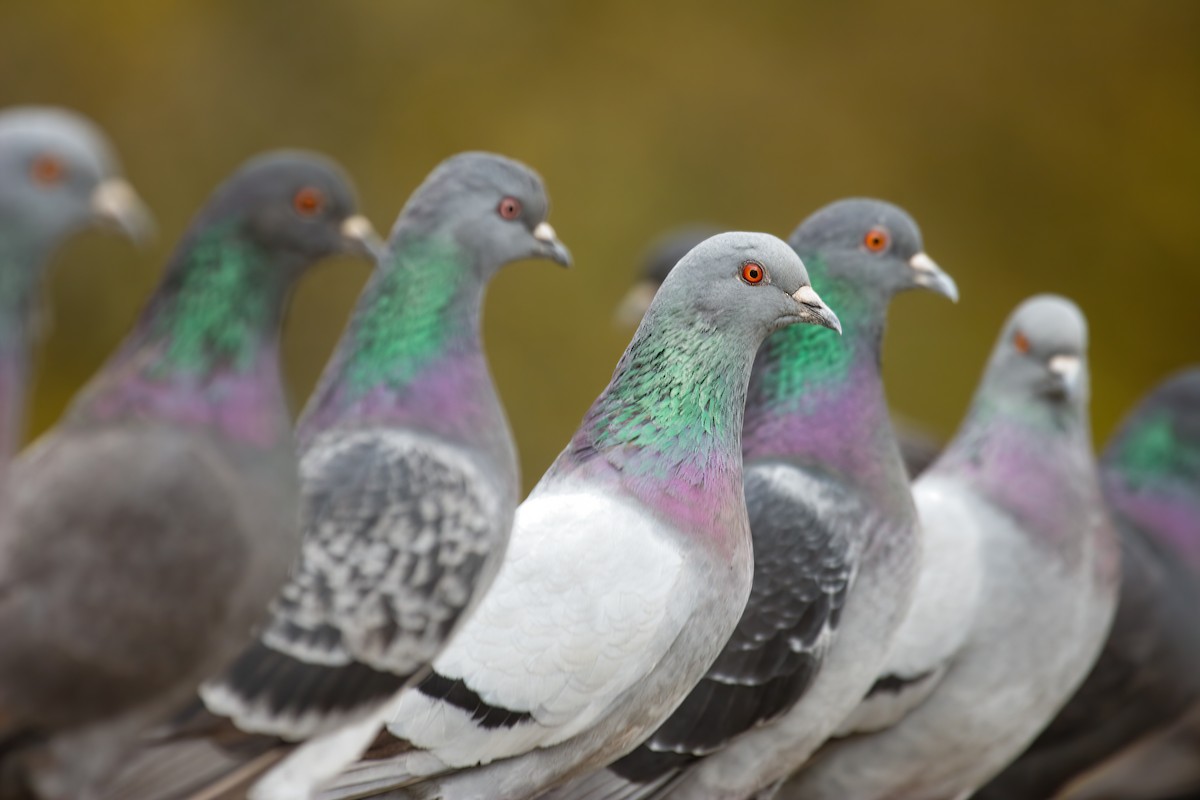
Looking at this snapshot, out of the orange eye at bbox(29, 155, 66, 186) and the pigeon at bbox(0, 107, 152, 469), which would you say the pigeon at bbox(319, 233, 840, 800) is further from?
the orange eye at bbox(29, 155, 66, 186)

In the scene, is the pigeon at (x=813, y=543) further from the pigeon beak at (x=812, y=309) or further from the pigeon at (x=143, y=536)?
the pigeon at (x=143, y=536)

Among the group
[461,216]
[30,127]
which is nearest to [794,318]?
[461,216]

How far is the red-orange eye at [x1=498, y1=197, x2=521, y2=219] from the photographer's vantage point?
15.8 feet

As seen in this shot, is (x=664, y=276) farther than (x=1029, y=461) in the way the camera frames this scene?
Yes

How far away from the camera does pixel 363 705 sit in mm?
4070

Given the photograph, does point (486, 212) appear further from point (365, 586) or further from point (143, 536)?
point (143, 536)

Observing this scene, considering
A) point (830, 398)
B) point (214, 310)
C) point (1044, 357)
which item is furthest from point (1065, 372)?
point (214, 310)

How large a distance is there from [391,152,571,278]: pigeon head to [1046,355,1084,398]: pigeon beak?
195 cm

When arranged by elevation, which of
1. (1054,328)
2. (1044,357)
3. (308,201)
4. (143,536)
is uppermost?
(1054,328)

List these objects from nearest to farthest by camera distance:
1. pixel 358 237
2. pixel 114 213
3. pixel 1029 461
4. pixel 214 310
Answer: pixel 114 213 < pixel 214 310 < pixel 358 237 < pixel 1029 461

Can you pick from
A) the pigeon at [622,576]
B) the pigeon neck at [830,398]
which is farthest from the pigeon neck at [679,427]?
the pigeon neck at [830,398]

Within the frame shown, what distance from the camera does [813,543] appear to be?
4.68 m

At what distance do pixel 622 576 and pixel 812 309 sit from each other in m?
0.88

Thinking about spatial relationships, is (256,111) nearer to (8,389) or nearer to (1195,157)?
(1195,157)
